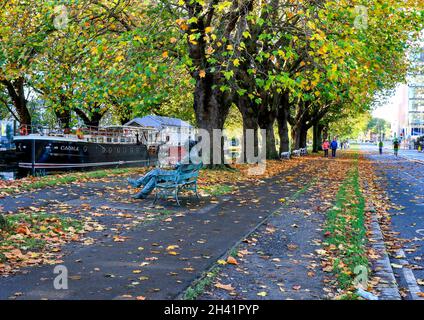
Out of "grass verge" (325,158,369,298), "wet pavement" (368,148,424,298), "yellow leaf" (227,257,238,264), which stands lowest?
"wet pavement" (368,148,424,298)

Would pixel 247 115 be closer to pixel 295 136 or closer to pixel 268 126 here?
pixel 268 126

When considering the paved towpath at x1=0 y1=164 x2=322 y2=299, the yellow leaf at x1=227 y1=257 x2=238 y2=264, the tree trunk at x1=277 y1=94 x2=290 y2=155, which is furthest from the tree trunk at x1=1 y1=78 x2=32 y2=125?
the yellow leaf at x1=227 y1=257 x2=238 y2=264

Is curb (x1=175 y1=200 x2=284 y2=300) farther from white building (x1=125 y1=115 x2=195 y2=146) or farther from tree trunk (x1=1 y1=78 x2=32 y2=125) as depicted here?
white building (x1=125 y1=115 x2=195 y2=146)

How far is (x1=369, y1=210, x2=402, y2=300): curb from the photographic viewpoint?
5492 millimetres

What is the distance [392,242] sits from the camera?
8.51m

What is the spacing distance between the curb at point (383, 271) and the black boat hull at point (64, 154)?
24.1 metres

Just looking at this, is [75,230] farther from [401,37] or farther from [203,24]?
[401,37]

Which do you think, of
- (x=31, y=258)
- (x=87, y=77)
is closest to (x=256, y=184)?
(x=87, y=77)

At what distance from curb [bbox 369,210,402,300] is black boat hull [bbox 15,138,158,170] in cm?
2409

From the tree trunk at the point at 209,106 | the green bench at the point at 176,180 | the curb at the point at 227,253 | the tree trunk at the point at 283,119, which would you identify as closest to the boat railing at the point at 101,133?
the tree trunk at the point at 283,119

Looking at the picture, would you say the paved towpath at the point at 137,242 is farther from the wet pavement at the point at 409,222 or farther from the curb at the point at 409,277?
the wet pavement at the point at 409,222

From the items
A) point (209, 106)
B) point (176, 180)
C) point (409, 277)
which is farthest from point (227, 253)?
point (209, 106)

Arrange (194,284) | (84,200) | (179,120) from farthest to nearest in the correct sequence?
(179,120) < (84,200) < (194,284)

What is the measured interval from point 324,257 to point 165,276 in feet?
8.53
